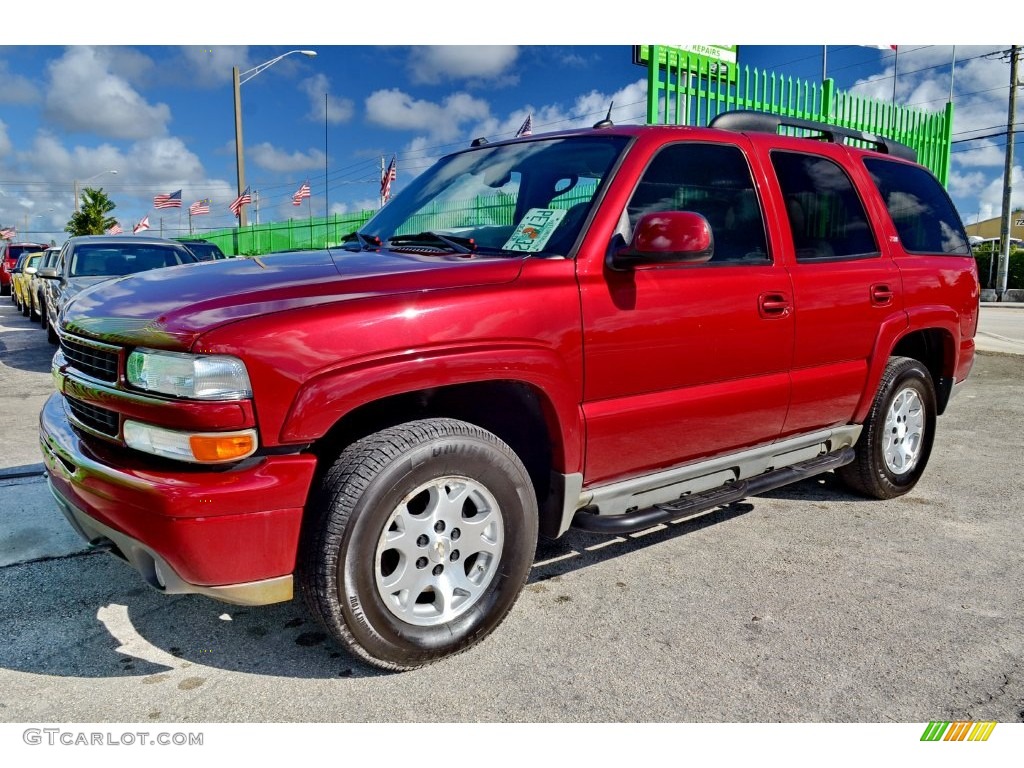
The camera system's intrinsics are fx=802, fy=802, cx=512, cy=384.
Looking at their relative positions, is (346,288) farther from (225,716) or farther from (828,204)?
(828,204)

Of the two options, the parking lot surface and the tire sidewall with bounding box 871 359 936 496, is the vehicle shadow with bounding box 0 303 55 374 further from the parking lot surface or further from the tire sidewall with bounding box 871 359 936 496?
the tire sidewall with bounding box 871 359 936 496

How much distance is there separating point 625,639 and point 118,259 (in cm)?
883

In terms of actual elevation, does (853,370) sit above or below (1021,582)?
above

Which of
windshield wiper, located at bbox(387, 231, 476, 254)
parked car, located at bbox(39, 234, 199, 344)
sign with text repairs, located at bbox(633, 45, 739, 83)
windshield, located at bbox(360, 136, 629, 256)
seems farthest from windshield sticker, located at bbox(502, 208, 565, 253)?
parked car, located at bbox(39, 234, 199, 344)

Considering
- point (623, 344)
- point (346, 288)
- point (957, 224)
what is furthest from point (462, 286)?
point (957, 224)

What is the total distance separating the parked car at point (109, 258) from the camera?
940 cm

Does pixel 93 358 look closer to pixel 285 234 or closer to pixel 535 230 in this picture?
pixel 535 230

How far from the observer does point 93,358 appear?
2.75 m

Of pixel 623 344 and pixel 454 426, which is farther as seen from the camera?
pixel 623 344

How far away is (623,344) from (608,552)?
4.05 feet

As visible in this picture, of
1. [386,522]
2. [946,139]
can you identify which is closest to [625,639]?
[386,522]

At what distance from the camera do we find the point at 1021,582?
139 inches

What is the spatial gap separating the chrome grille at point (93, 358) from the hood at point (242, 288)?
4 centimetres
